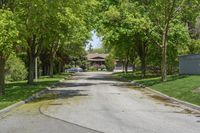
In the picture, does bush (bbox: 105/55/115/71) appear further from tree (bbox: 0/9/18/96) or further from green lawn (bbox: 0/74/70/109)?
tree (bbox: 0/9/18/96)

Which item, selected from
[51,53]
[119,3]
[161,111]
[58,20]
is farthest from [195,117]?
[51,53]

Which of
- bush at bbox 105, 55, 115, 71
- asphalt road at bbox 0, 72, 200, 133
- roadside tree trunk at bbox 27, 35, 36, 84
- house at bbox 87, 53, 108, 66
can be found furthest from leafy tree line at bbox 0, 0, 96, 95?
house at bbox 87, 53, 108, 66

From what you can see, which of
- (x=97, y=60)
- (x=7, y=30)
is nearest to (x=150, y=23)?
(x=7, y=30)

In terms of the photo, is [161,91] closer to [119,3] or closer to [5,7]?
[5,7]

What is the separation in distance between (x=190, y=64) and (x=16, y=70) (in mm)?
18536

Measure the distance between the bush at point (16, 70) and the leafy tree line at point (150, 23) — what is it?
31.6 ft

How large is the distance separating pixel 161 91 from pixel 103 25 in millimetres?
16088

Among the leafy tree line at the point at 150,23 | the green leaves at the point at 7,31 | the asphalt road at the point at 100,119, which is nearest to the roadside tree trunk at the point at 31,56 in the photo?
the leafy tree line at the point at 150,23

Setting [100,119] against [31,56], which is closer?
[100,119]

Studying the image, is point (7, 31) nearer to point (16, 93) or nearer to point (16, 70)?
point (16, 93)

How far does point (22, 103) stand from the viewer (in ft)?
76.1

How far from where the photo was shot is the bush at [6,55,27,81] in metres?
49.6

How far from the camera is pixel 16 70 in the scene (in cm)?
5078

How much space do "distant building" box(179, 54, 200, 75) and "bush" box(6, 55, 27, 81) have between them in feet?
55.3
